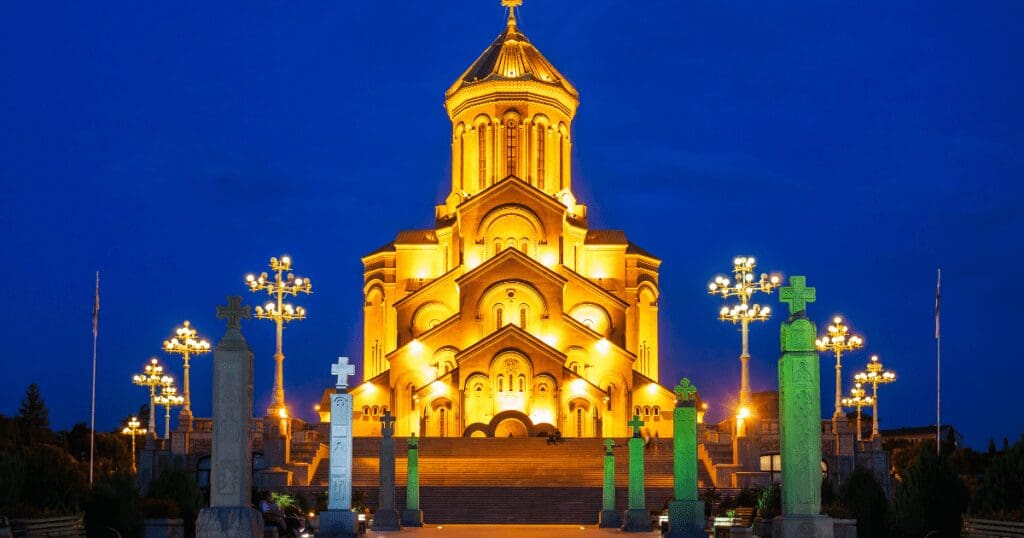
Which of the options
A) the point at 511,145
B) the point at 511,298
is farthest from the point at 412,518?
the point at 511,145

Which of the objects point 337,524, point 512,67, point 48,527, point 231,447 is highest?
point 512,67

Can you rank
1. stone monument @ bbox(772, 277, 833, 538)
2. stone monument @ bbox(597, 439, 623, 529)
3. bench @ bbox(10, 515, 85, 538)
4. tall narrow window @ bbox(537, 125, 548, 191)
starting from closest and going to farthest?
stone monument @ bbox(772, 277, 833, 538) → bench @ bbox(10, 515, 85, 538) → stone monument @ bbox(597, 439, 623, 529) → tall narrow window @ bbox(537, 125, 548, 191)

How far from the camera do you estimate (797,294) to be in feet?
51.9

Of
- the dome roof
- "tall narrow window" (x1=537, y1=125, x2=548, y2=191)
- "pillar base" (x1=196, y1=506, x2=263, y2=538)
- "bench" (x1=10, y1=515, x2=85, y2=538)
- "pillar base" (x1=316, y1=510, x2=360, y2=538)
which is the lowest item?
"pillar base" (x1=316, y1=510, x2=360, y2=538)

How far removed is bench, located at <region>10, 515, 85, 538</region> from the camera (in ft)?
55.1

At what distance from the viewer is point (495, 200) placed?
2398 inches

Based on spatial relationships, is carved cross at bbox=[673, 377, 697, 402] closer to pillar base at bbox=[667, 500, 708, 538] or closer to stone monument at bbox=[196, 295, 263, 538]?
pillar base at bbox=[667, 500, 708, 538]

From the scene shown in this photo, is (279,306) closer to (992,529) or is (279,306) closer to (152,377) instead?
(152,377)

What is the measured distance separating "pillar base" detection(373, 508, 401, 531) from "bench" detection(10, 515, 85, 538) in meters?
11.2

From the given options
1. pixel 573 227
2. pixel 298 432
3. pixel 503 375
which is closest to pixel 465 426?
pixel 503 375

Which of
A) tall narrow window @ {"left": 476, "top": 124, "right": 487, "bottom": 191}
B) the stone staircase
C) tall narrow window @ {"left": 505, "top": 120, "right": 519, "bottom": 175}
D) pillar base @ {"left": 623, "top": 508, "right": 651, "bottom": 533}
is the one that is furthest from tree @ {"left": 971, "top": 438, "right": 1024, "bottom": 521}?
tall narrow window @ {"left": 476, "top": 124, "right": 487, "bottom": 191}

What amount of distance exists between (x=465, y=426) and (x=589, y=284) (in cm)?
1035

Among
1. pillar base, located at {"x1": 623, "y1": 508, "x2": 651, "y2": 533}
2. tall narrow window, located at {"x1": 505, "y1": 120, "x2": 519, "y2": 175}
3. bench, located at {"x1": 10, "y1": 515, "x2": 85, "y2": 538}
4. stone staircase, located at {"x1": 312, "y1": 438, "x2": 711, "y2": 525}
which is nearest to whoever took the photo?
bench, located at {"x1": 10, "y1": 515, "x2": 85, "y2": 538}

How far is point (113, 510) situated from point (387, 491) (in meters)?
11.1
